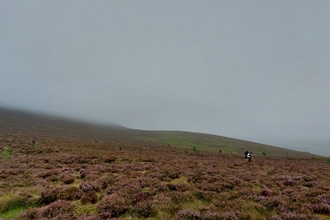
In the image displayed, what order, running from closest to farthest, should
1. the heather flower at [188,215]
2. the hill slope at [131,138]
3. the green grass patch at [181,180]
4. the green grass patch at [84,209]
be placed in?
the heather flower at [188,215], the green grass patch at [84,209], the green grass patch at [181,180], the hill slope at [131,138]

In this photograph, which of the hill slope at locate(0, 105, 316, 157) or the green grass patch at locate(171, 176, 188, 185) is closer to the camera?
the green grass patch at locate(171, 176, 188, 185)

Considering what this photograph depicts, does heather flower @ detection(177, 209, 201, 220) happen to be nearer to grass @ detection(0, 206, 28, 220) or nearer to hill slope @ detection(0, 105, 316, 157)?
grass @ detection(0, 206, 28, 220)

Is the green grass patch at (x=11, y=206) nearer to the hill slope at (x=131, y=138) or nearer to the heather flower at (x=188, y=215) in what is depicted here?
the heather flower at (x=188, y=215)

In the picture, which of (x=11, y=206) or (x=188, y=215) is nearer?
(x=188, y=215)

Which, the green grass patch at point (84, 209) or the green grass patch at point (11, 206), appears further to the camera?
the green grass patch at point (11, 206)

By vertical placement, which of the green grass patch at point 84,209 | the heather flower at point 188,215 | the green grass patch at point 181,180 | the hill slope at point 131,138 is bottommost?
the hill slope at point 131,138

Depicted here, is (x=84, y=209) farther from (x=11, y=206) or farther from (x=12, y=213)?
(x=11, y=206)

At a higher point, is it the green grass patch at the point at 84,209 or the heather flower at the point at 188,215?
the heather flower at the point at 188,215

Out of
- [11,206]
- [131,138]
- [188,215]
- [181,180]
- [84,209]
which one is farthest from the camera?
[131,138]

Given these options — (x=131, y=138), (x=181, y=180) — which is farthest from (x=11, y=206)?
(x=131, y=138)

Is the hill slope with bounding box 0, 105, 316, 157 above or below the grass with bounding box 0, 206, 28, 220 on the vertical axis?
below

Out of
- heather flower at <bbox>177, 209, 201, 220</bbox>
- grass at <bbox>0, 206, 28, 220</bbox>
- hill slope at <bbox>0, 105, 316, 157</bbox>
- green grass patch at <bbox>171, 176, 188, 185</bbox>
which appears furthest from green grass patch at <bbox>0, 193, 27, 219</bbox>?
hill slope at <bbox>0, 105, 316, 157</bbox>

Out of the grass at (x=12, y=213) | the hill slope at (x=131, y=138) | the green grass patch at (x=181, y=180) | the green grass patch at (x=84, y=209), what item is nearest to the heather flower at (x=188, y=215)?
the green grass patch at (x=84, y=209)

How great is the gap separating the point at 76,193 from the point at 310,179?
641 inches
